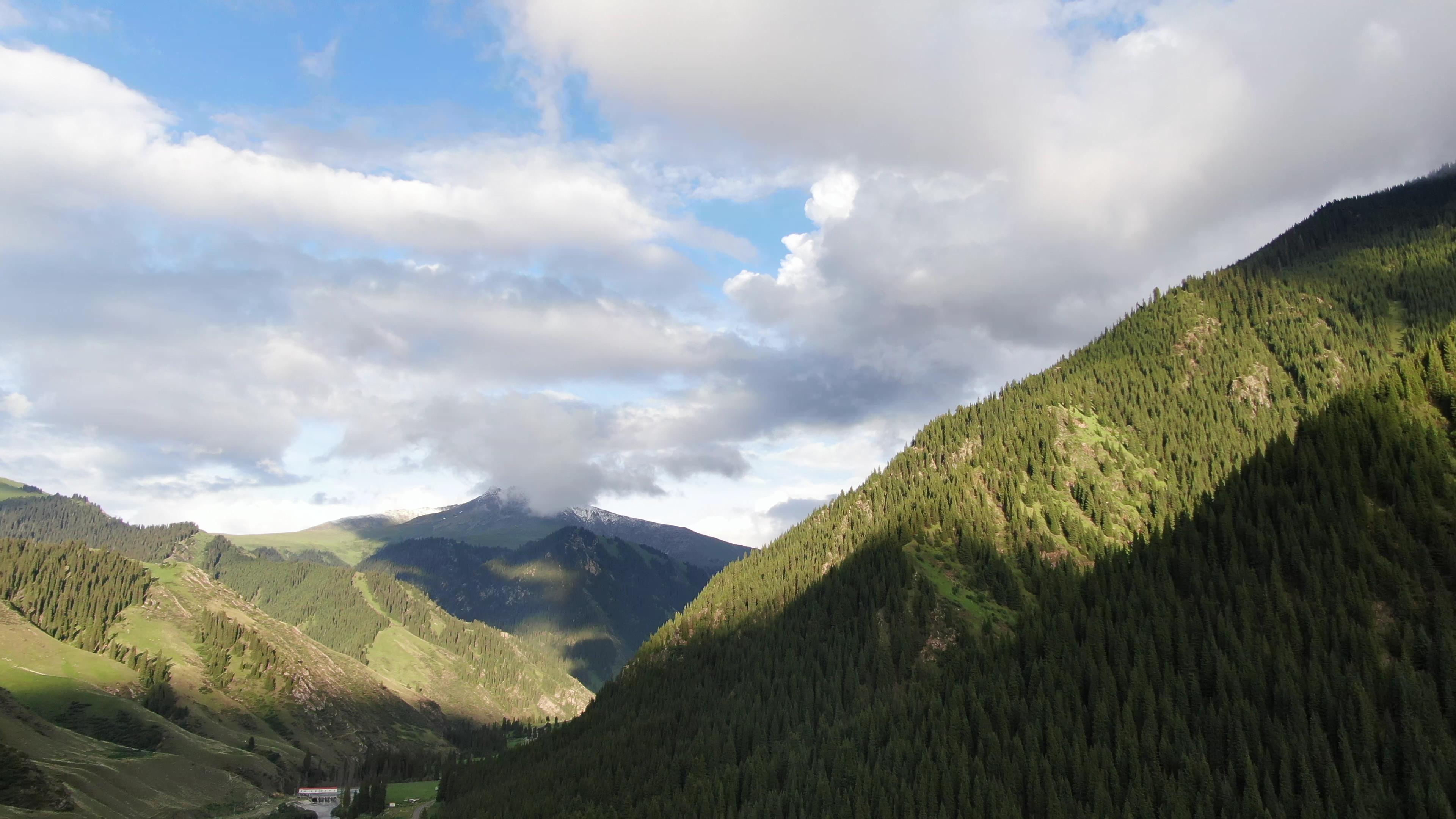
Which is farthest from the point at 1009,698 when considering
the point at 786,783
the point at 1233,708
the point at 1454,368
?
the point at 1454,368

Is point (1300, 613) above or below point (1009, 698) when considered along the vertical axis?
above

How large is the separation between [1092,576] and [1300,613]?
44245mm

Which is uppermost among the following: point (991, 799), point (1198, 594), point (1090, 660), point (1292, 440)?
point (1292, 440)

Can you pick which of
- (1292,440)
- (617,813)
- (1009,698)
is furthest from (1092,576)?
(617,813)

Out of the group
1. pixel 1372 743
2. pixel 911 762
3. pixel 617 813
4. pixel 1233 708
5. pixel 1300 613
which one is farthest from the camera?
pixel 617 813

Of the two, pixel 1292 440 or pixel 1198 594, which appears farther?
pixel 1292 440

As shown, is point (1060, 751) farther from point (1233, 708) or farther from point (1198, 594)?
point (1198, 594)

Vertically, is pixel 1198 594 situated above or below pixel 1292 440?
below

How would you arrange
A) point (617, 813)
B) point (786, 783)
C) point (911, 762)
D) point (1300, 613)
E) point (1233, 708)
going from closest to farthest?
point (1233, 708) < point (1300, 613) < point (911, 762) < point (786, 783) < point (617, 813)

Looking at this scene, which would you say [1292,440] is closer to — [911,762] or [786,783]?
[911,762]

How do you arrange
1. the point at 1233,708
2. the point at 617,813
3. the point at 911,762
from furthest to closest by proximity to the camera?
the point at 617,813
the point at 911,762
the point at 1233,708

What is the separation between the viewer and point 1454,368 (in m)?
137

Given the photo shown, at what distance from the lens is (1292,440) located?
16412 cm

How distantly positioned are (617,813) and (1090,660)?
339 feet
